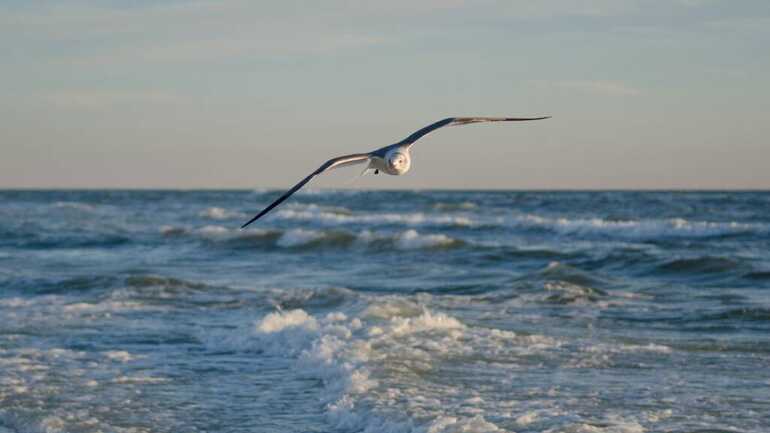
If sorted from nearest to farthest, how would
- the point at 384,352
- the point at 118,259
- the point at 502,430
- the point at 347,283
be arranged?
the point at 502,430
the point at 384,352
the point at 347,283
the point at 118,259

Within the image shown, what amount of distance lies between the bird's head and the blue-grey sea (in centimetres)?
180

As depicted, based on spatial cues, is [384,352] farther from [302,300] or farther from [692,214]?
[692,214]

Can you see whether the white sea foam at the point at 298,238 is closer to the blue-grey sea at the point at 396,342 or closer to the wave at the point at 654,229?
the blue-grey sea at the point at 396,342

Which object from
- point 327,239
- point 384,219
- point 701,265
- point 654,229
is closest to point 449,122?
point 701,265

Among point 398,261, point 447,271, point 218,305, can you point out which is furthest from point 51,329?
point 398,261

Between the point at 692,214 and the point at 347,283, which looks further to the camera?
the point at 692,214

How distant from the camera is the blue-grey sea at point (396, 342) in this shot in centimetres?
864

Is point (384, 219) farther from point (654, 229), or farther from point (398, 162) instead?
point (398, 162)

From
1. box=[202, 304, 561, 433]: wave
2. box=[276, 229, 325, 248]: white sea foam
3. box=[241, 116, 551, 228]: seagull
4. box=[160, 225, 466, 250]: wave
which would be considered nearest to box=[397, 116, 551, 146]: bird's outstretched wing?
box=[241, 116, 551, 228]: seagull

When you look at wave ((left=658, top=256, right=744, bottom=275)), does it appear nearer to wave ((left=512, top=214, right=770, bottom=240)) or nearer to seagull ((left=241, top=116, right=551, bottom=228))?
wave ((left=512, top=214, right=770, bottom=240))

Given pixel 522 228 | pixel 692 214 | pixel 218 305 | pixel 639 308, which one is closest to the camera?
pixel 639 308

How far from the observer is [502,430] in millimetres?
7902

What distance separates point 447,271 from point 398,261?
2.80 meters

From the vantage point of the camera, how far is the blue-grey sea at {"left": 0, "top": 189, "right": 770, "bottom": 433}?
8.64m
